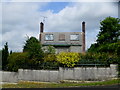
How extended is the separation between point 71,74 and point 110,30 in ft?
50.8

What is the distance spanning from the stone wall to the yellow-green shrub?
1.77 feet

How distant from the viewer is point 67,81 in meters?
16.2

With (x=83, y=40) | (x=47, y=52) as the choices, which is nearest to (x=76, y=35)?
(x=83, y=40)

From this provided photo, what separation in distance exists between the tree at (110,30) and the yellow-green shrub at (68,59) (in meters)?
13.6

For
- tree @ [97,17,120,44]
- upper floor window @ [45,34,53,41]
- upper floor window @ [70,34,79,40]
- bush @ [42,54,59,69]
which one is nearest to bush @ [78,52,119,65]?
bush @ [42,54,59,69]

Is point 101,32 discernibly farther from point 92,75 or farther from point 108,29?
point 92,75

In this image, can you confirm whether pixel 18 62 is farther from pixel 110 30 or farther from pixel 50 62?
pixel 110 30

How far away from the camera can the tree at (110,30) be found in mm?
28897

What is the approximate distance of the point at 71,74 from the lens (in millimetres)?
16422

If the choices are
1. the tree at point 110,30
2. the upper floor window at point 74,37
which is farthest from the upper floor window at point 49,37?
the tree at point 110,30

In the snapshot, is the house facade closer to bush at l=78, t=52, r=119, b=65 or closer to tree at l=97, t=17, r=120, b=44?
tree at l=97, t=17, r=120, b=44

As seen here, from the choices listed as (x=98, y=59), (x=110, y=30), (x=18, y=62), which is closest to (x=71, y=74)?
(x=98, y=59)

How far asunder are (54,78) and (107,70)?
4835 mm

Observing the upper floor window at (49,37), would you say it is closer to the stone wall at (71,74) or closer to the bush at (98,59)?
the bush at (98,59)
